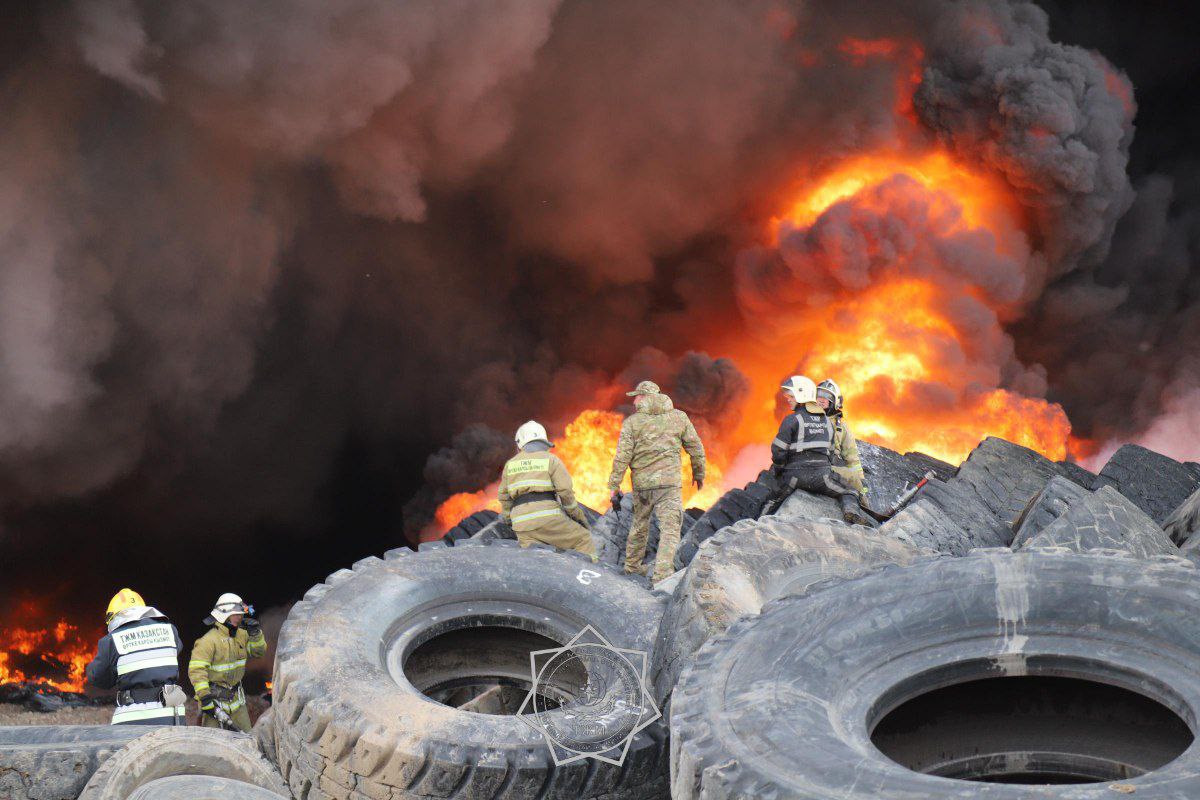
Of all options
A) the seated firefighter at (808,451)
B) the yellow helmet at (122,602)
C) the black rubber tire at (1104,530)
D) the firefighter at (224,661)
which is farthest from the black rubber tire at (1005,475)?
the yellow helmet at (122,602)

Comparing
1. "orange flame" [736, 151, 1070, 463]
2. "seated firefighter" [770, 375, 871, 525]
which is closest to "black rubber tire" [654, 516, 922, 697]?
"seated firefighter" [770, 375, 871, 525]

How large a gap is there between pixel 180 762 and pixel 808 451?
5765 mm

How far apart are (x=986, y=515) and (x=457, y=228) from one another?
15.2 metres

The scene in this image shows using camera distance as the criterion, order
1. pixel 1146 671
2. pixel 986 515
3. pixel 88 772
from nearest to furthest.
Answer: pixel 1146 671
pixel 88 772
pixel 986 515

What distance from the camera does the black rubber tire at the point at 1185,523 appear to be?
7446 millimetres

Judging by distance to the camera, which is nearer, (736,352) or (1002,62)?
(1002,62)

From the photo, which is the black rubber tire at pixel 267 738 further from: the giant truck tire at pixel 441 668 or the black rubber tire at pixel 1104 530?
the black rubber tire at pixel 1104 530

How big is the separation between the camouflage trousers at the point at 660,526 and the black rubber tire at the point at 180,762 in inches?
156

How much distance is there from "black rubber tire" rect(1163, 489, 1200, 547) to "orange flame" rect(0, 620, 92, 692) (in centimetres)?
1574

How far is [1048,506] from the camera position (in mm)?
7746

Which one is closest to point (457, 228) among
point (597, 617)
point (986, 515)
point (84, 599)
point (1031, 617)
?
point (84, 599)

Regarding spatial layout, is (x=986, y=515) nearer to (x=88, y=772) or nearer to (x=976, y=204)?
(x=88, y=772)

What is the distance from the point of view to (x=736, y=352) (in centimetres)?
2466

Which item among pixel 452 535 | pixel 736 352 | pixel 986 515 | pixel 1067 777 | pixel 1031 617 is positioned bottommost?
pixel 1067 777
